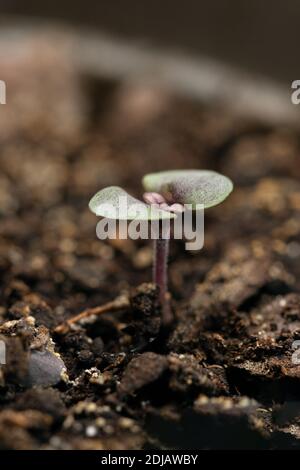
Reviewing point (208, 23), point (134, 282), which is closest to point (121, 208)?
point (134, 282)

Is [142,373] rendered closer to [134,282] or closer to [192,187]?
[192,187]

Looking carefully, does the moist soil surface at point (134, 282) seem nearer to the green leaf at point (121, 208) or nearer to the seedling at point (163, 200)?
the seedling at point (163, 200)

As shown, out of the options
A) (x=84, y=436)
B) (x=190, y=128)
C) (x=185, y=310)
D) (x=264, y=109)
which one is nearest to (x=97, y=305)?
(x=185, y=310)

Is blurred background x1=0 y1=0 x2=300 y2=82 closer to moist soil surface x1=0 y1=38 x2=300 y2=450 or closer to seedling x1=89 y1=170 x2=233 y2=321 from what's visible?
moist soil surface x1=0 y1=38 x2=300 y2=450

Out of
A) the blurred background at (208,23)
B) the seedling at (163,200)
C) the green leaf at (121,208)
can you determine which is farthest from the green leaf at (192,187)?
the blurred background at (208,23)

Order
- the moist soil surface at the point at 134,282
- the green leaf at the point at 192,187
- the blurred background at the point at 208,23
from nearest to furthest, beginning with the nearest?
1. the moist soil surface at the point at 134,282
2. the green leaf at the point at 192,187
3. the blurred background at the point at 208,23

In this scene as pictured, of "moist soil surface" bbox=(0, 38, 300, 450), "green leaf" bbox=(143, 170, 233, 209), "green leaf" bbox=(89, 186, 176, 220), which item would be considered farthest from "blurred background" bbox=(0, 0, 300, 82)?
"green leaf" bbox=(89, 186, 176, 220)

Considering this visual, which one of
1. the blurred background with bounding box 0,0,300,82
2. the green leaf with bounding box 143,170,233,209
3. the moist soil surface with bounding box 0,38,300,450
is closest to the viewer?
the moist soil surface with bounding box 0,38,300,450
